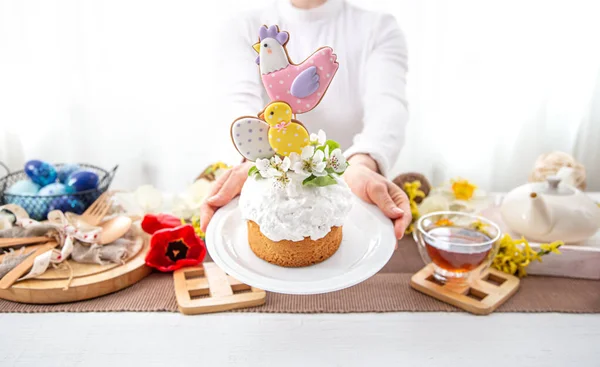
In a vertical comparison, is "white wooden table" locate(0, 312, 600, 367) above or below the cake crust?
below

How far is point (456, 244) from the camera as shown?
3.75 feet

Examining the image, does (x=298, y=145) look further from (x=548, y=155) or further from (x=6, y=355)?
(x=548, y=155)

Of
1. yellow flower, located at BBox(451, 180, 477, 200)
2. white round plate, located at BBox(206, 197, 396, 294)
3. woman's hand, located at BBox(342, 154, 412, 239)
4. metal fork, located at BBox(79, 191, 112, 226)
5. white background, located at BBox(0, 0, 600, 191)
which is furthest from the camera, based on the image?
white background, located at BBox(0, 0, 600, 191)

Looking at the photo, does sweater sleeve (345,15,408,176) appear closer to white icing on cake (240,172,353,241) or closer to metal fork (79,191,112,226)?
white icing on cake (240,172,353,241)

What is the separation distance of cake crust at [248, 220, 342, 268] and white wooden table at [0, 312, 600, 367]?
153 millimetres

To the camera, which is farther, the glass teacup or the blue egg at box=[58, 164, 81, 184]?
the blue egg at box=[58, 164, 81, 184]

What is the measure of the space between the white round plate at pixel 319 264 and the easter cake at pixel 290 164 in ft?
0.13

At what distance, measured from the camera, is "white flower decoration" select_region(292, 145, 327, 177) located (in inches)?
36.5

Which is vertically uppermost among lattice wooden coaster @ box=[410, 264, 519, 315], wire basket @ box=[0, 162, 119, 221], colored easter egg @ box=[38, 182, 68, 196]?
colored easter egg @ box=[38, 182, 68, 196]

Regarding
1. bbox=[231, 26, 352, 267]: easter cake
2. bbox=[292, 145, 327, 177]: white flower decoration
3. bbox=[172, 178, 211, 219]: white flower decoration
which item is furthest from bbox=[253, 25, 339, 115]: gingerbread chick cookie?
bbox=[172, 178, 211, 219]: white flower decoration

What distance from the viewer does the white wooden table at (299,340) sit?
3.16 ft

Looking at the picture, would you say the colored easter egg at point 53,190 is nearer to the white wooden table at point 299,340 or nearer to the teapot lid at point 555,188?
the white wooden table at point 299,340

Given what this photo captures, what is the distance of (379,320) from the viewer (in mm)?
1080

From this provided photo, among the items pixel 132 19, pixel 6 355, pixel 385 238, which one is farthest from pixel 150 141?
pixel 385 238
